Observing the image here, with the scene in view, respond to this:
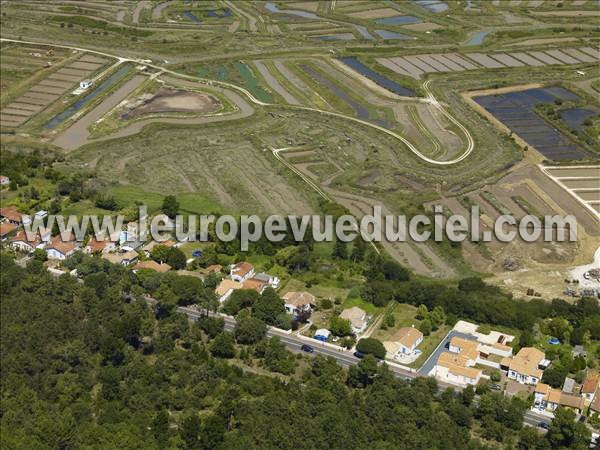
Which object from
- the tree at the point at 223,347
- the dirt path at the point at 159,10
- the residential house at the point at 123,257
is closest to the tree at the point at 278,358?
the tree at the point at 223,347

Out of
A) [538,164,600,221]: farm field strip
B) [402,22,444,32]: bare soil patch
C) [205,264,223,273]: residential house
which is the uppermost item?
[402,22,444,32]: bare soil patch

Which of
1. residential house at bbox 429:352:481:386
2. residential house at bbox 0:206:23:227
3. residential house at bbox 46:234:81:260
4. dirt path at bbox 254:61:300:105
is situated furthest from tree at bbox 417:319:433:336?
dirt path at bbox 254:61:300:105

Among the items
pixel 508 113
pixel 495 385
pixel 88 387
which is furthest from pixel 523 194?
pixel 88 387

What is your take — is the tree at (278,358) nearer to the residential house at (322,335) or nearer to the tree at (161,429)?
the residential house at (322,335)

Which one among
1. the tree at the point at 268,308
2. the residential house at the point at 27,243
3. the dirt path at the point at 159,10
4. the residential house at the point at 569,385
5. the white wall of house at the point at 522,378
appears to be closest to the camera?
the residential house at the point at 569,385

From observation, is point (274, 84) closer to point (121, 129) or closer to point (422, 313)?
point (121, 129)

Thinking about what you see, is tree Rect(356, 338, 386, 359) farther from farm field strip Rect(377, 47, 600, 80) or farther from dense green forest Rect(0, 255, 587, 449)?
farm field strip Rect(377, 47, 600, 80)
